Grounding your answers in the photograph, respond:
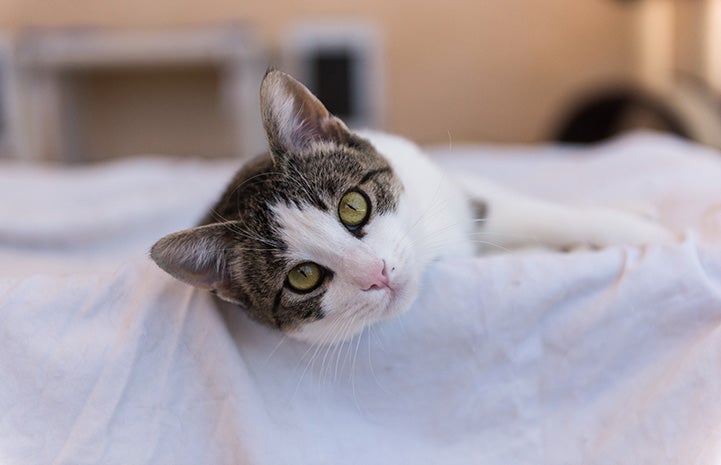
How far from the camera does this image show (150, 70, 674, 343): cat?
78 cm

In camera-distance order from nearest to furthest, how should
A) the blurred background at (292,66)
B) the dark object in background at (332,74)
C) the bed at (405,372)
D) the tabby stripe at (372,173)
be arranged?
the bed at (405,372) → the tabby stripe at (372,173) → the blurred background at (292,66) → the dark object in background at (332,74)

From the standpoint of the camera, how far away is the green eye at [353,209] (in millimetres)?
825

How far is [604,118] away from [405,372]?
2.88m

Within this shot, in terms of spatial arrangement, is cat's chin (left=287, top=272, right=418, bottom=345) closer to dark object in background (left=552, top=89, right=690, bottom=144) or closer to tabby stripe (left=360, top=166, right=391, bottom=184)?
tabby stripe (left=360, top=166, right=391, bottom=184)

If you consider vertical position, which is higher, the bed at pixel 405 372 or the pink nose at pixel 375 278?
the pink nose at pixel 375 278

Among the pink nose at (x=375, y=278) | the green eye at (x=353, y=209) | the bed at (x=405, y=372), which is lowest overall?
the bed at (x=405, y=372)

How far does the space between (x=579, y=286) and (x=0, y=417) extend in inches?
29.8

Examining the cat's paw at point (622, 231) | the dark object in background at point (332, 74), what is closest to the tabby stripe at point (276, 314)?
the cat's paw at point (622, 231)

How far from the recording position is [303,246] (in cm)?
79

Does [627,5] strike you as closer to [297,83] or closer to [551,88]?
[551,88]

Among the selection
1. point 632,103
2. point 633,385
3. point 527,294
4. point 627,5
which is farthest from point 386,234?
point 627,5

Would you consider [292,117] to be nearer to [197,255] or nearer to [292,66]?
[197,255]

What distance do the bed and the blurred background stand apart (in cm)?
303

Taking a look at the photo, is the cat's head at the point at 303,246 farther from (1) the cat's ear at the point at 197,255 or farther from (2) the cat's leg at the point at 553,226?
(2) the cat's leg at the point at 553,226
